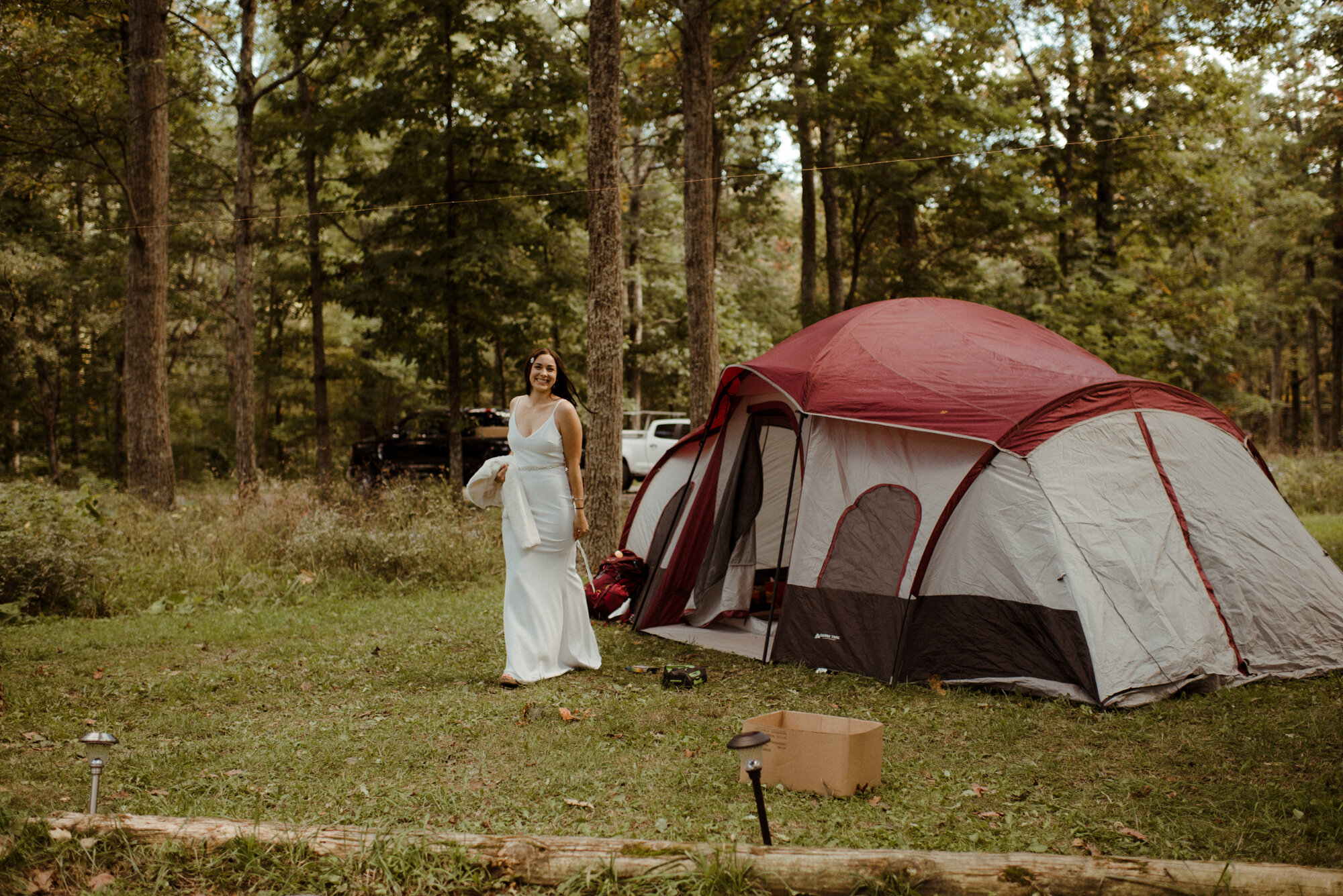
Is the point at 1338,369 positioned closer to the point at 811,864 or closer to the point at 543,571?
the point at 543,571

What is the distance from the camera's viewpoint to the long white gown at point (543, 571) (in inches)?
241

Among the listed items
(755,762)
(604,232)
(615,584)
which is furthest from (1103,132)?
(755,762)

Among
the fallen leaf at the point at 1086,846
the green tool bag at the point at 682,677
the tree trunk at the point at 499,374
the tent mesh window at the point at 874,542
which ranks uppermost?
the tree trunk at the point at 499,374

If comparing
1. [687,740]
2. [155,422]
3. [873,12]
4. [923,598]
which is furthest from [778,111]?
[687,740]

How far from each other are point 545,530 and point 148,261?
30.1ft

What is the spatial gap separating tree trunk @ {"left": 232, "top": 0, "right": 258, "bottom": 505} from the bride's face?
33.9ft

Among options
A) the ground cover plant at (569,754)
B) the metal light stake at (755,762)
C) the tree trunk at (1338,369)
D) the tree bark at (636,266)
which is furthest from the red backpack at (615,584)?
the tree trunk at (1338,369)

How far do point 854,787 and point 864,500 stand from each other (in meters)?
2.74

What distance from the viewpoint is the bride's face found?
616 centimetres

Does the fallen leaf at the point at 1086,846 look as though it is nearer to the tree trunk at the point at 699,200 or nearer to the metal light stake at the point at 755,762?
the metal light stake at the point at 755,762

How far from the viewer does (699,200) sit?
11.7 meters

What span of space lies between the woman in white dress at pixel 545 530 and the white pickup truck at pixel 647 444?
14.0 meters

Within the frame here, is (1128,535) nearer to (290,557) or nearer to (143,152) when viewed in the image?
(290,557)

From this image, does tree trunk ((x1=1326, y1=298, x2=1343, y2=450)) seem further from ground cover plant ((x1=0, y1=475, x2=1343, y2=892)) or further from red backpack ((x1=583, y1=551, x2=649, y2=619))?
ground cover plant ((x1=0, y1=475, x2=1343, y2=892))
